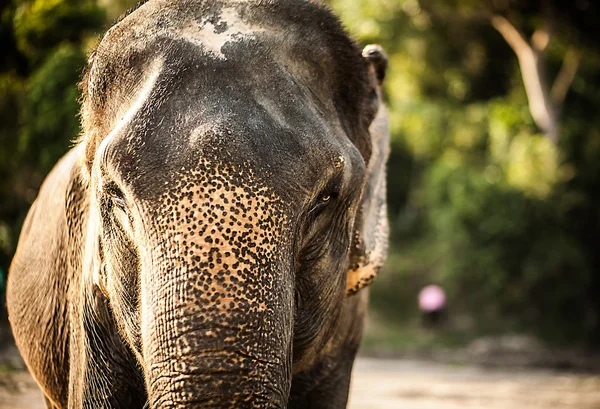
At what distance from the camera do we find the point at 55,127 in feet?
30.3

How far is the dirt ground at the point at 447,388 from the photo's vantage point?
28.9 feet

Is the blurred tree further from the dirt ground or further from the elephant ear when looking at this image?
the elephant ear

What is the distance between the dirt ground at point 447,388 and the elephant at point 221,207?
4594 mm

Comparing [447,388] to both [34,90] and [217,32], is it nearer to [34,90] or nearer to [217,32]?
[34,90]

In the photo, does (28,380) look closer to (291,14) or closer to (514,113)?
(291,14)

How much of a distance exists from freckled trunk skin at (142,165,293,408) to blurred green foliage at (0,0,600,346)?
669cm

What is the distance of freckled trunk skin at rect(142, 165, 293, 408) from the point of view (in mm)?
2174

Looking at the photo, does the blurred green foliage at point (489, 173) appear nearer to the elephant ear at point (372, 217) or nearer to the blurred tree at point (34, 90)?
the blurred tree at point (34, 90)

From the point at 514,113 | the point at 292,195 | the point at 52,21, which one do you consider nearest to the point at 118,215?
the point at 292,195

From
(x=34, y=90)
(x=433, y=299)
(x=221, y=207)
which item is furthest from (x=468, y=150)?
(x=221, y=207)

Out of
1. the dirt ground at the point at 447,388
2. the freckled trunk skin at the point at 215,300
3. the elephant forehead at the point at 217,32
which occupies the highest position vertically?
the elephant forehead at the point at 217,32

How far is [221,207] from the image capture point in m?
2.28

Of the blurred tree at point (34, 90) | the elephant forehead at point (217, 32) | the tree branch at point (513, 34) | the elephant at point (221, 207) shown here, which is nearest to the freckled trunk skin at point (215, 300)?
the elephant at point (221, 207)

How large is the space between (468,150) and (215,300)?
69.5 feet
